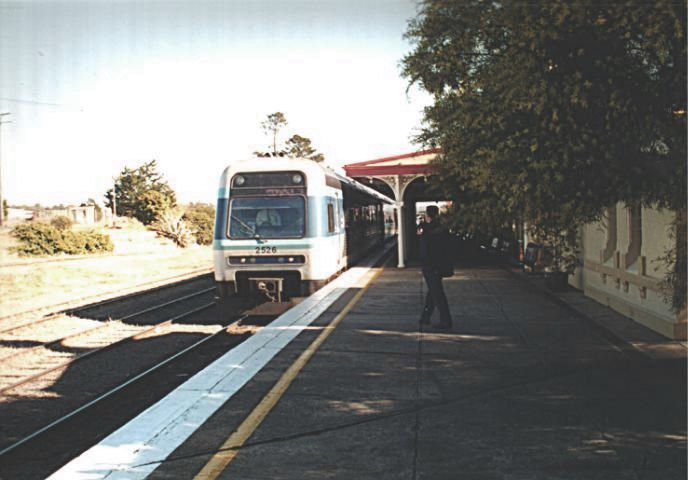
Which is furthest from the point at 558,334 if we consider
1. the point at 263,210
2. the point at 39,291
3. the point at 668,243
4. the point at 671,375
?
the point at 39,291

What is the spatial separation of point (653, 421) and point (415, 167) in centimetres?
1973

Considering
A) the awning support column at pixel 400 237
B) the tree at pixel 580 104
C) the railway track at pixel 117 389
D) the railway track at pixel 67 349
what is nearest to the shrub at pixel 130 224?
the awning support column at pixel 400 237

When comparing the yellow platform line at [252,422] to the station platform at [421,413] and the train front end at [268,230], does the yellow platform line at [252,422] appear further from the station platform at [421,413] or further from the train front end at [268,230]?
the train front end at [268,230]

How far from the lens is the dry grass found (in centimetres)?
2188

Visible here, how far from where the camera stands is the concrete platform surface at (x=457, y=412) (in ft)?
16.9

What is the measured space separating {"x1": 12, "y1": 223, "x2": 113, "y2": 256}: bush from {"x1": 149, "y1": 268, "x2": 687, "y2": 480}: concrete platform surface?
3313 centimetres

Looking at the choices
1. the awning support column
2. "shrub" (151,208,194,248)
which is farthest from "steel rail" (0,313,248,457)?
"shrub" (151,208,194,248)

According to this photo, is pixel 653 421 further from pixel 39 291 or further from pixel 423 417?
pixel 39 291

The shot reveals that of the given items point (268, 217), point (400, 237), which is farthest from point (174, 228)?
point (268, 217)

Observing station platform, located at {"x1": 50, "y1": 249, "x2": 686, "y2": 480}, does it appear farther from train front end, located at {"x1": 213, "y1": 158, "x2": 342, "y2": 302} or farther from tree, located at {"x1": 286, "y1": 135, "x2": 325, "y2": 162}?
tree, located at {"x1": 286, "y1": 135, "x2": 325, "y2": 162}

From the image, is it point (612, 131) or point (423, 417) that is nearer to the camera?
point (423, 417)

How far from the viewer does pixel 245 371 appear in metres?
8.31

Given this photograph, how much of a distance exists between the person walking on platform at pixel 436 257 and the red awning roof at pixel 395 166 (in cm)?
1408

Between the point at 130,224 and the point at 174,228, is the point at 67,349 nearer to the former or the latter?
the point at 174,228
